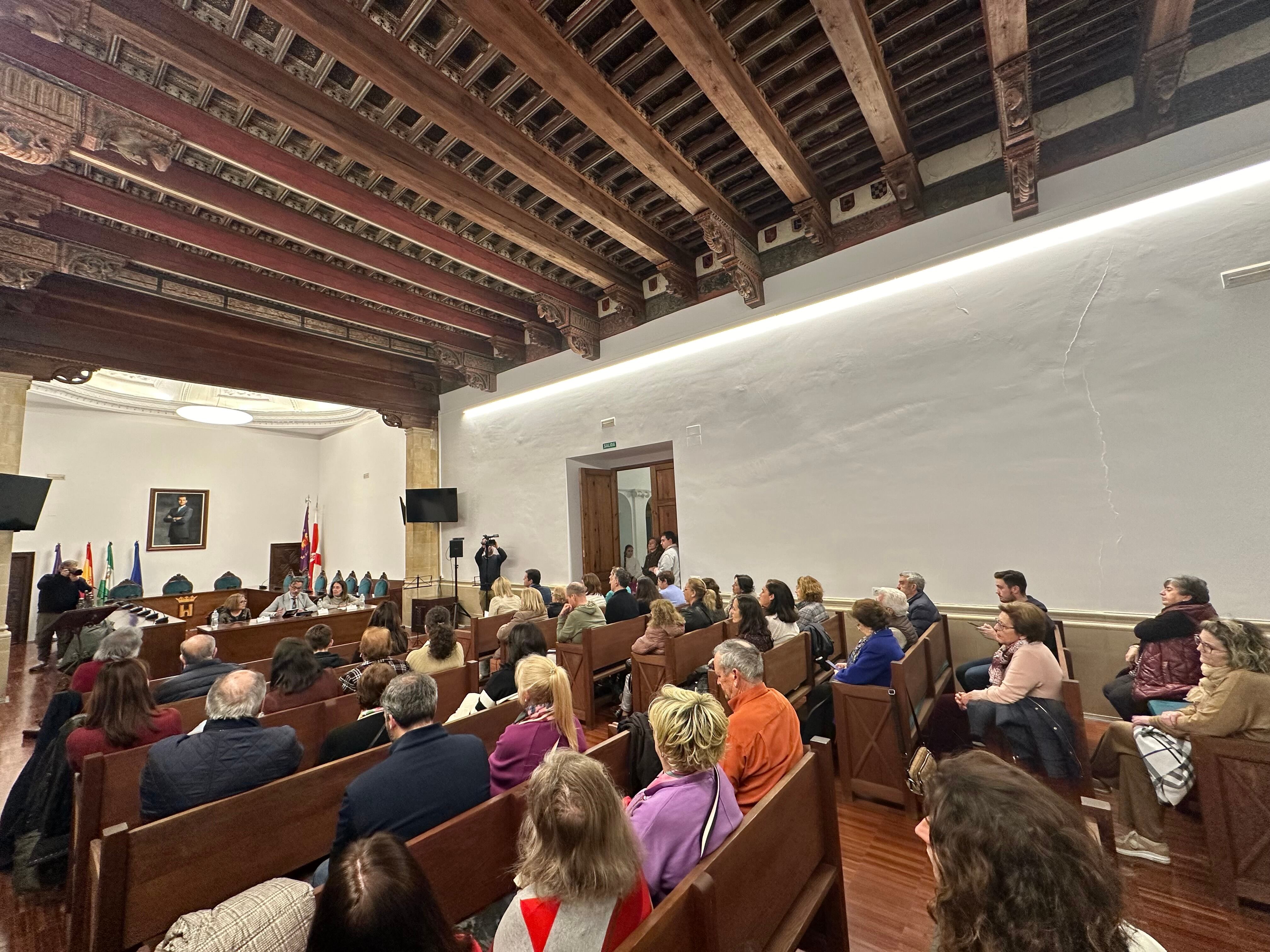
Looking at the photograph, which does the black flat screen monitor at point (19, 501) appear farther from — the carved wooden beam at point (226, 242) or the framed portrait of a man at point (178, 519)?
the framed portrait of a man at point (178, 519)

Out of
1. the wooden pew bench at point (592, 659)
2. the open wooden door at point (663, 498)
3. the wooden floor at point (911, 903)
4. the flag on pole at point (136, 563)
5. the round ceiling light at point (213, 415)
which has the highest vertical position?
the round ceiling light at point (213, 415)

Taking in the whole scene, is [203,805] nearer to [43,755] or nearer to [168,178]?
[43,755]

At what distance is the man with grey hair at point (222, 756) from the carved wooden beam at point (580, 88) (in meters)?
3.29

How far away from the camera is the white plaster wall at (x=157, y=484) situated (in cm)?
955

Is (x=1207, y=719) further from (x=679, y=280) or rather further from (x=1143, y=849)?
(x=679, y=280)

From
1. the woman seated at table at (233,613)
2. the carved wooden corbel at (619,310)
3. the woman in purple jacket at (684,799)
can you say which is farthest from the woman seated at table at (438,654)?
the carved wooden corbel at (619,310)

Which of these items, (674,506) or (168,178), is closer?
(168,178)

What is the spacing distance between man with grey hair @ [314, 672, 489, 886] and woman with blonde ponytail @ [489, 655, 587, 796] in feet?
0.50

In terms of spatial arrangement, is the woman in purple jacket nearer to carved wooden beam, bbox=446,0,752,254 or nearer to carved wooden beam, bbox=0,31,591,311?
carved wooden beam, bbox=446,0,752,254

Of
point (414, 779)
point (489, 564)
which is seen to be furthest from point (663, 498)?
point (414, 779)

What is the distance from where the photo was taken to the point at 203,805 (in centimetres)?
162

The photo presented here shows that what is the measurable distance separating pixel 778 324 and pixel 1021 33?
281cm

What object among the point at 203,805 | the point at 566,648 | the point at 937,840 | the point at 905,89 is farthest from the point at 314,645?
the point at 905,89

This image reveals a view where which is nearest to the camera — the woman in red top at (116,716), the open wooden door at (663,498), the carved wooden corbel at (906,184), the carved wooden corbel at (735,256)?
the woman in red top at (116,716)
